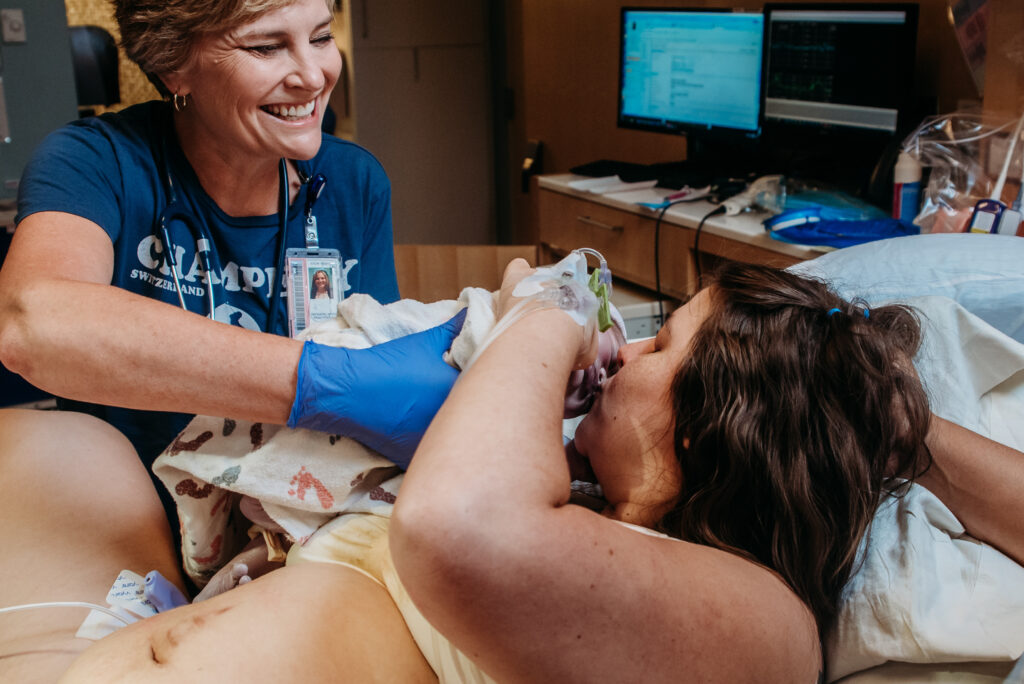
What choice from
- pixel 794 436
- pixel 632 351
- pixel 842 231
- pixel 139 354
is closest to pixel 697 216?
pixel 842 231

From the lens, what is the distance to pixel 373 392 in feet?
3.41

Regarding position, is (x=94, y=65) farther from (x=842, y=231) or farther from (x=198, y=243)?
(x=842, y=231)

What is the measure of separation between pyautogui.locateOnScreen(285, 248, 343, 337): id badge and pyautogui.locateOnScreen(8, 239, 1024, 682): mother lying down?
481 mm

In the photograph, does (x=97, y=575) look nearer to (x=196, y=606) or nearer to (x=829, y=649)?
(x=196, y=606)

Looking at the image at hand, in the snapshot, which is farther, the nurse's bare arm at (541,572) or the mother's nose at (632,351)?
the mother's nose at (632,351)

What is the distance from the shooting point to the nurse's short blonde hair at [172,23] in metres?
1.35

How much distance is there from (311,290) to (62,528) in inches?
21.5

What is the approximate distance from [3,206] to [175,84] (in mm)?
2036

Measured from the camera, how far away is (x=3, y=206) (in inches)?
122

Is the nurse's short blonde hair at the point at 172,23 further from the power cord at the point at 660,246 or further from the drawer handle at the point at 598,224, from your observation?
the drawer handle at the point at 598,224

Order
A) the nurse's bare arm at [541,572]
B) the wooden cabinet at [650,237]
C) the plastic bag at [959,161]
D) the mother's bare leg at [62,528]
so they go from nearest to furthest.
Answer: the nurse's bare arm at [541,572] < the mother's bare leg at [62,528] < the plastic bag at [959,161] < the wooden cabinet at [650,237]

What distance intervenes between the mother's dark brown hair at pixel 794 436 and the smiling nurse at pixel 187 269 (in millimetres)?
307

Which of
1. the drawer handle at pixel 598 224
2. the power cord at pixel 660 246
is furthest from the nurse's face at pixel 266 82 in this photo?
the drawer handle at pixel 598 224

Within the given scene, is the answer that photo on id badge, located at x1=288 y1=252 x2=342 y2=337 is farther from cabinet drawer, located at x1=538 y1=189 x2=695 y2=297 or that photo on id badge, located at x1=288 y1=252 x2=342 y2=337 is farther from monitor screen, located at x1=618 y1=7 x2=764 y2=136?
monitor screen, located at x1=618 y1=7 x2=764 y2=136
